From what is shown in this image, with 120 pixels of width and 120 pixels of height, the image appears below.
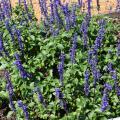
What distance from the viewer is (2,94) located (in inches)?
205

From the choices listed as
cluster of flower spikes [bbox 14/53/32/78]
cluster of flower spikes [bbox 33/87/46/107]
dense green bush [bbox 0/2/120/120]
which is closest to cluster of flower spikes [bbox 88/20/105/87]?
dense green bush [bbox 0/2/120/120]

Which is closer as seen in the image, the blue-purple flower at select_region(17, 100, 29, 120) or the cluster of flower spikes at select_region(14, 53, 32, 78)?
the blue-purple flower at select_region(17, 100, 29, 120)

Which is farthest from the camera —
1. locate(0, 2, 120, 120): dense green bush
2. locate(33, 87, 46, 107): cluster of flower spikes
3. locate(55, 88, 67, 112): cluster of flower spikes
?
locate(0, 2, 120, 120): dense green bush

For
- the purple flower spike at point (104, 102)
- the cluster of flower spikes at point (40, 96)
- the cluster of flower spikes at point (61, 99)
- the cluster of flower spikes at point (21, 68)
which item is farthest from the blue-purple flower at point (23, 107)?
the purple flower spike at point (104, 102)

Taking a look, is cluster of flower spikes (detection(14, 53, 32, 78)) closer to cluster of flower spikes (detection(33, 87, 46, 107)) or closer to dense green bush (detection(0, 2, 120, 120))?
dense green bush (detection(0, 2, 120, 120))

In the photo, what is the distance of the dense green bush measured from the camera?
4742mm

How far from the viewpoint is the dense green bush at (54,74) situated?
187 inches

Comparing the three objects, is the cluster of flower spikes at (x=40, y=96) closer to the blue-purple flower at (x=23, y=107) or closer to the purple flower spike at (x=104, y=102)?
the blue-purple flower at (x=23, y=107)

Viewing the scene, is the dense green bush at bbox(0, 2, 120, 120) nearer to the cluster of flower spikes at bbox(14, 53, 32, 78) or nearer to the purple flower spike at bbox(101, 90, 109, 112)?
the cluster of flower spikes at bbox(14, 53, 32, 78)

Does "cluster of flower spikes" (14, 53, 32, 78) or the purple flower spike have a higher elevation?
"cluster of flower spikes" (14, 53, 32, 78)

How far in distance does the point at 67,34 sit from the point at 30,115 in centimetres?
150

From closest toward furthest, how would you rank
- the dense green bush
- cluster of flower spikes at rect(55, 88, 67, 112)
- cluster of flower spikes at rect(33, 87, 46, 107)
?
cluster of flower spikes at rect(55, 88, 67, 112)
cluster of flower spikes at rect(33, 87, 46, 107)
the dense green bush

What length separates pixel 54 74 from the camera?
583cm

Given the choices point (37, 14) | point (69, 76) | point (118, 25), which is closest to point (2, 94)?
point (69, 76)
